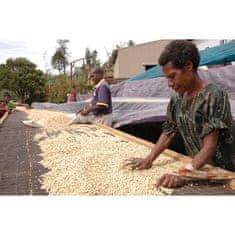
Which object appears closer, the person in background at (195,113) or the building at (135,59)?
the person in background at (195,113)

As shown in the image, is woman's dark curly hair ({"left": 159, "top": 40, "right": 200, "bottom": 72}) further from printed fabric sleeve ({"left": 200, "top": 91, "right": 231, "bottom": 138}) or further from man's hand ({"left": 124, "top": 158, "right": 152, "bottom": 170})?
man's hand ({"left": 124, "top": 158, "right": 152, "bottom": 170})

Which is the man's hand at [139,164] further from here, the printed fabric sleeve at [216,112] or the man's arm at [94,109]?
the man's arm at [94,109]

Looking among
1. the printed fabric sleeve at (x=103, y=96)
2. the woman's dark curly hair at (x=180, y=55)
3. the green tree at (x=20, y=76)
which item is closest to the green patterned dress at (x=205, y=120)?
the woman's dark curly hair at (x=180, y=55)

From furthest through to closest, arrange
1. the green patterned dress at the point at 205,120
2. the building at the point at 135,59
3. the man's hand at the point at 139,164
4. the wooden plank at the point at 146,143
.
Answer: the building at the point at 135,59
the wooden plank at the point at 146,143
the man's hand at the point at 139,164
the green patterned dress at the point at 205,120

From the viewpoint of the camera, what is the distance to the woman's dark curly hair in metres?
1.60

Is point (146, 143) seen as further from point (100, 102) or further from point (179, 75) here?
point (100, 102)

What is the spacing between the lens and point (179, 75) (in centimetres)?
162

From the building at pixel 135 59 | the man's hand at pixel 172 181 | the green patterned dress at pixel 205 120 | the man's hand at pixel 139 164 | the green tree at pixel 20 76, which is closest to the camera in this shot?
the man's hand at pixel 172 181

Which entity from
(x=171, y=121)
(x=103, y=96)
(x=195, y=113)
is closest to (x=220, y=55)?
(x=103, y=96)

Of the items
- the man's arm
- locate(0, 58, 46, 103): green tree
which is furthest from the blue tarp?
locate(0, 58, 46, 103): green tree

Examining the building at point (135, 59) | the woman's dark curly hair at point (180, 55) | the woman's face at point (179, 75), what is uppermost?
the building at point (135, 59)

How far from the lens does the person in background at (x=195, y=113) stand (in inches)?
61.3

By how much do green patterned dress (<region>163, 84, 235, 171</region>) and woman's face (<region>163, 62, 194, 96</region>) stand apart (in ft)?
0.28

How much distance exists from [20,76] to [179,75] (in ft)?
22.6
